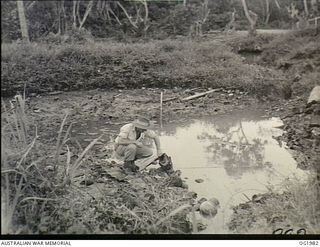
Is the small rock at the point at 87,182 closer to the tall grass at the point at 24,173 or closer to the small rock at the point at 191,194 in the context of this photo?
the tall grass at the point at 24,173

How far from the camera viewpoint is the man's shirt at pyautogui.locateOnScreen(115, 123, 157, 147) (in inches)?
72.1

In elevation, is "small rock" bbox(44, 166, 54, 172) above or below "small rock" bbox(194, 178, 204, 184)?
above

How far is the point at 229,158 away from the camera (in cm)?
182

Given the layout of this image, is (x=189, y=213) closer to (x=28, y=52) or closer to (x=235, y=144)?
(x=235, y=144)

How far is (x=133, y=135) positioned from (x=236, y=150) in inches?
14.2

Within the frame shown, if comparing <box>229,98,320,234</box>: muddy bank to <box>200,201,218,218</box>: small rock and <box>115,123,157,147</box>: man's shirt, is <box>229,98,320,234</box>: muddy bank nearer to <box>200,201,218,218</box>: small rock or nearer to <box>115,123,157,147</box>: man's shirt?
<box>200,201,218,218</box>: small rock

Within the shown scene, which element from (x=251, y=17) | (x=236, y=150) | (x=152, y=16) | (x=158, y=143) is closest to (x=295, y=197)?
(x=236, y=150)

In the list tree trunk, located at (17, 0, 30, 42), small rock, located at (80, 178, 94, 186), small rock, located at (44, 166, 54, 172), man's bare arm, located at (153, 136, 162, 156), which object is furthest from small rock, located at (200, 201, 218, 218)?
tree trunk, located at (17, 0, 30, 42)

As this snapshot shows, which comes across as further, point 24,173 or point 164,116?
point 164,116

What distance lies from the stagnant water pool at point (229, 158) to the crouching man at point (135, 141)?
5 cm

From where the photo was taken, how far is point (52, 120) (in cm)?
182

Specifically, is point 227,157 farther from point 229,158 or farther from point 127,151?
point 127,151

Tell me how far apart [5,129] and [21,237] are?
36 centimetres

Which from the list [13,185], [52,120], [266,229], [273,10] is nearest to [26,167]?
[13,185]
